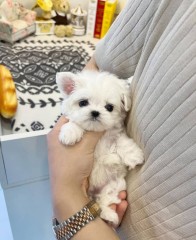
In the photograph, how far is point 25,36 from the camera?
138cm

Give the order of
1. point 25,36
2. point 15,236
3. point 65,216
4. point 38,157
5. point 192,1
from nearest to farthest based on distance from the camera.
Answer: point 192,1
point 65,216
point 38,157
point 15,236
point 25,36

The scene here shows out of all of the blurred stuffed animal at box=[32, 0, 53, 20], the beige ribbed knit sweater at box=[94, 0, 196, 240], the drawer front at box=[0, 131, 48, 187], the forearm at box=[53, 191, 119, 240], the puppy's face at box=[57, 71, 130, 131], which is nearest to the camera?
the beige ribbed knit sweater at box=[94, 0, 196, 240]

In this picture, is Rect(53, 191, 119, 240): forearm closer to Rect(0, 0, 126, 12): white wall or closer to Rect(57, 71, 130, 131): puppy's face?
Rect(57, 71, 130, 131): puppy's face

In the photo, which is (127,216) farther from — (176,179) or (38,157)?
(38,157)

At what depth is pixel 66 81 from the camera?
677mm

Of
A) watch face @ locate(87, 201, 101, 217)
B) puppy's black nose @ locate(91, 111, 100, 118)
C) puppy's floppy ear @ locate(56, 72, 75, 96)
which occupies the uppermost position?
puppy's floppy ear @ locate(56, 72, 75, 96)

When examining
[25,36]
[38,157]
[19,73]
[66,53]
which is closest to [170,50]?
[38,157]

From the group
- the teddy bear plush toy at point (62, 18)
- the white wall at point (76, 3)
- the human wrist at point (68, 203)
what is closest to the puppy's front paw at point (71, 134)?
the human wrist at point (68, 203)

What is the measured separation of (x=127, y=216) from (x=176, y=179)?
0.21m

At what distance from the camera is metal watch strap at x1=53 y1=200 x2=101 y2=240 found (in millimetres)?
545

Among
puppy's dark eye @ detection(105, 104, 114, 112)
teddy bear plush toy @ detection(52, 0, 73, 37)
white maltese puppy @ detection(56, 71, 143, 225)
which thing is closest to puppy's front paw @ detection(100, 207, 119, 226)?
white maltese puppy @ detection(56, 71, 143, 225)

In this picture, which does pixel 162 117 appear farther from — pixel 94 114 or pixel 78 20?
pixel 78 20

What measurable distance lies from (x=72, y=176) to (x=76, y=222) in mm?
96

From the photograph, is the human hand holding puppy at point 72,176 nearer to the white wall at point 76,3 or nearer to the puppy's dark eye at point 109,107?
the puppy's dark eye at point 109,107
